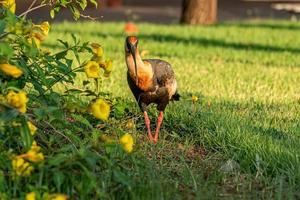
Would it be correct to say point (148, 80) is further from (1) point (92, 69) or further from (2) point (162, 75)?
(1) point (92, 69)

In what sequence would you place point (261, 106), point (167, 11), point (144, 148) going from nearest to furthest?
1. point (144, 148)
2. point (261, 106)
3. point (167, 11)

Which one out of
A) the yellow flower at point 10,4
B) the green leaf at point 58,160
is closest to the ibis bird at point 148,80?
the yellow flower at point 10,4

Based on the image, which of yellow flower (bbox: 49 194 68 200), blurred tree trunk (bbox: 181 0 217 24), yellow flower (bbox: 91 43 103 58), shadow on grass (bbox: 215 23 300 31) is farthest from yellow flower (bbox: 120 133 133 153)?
shadow on grass (bbox: 215 23 300 31)

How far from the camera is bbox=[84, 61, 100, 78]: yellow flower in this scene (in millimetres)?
4234

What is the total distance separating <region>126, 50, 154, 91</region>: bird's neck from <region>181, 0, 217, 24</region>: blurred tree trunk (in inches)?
461

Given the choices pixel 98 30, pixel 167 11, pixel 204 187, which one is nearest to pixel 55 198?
pixel 204 187

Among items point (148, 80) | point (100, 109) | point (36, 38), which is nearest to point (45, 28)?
point (36, 38)

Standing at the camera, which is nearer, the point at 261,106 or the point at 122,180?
the point at 122,180

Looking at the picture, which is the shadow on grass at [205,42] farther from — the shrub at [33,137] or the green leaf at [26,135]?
the green leaf at [26,135]

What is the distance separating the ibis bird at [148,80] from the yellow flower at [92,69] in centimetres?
53

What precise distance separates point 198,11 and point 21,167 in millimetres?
13404

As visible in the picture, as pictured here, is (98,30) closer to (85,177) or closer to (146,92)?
(146,92)

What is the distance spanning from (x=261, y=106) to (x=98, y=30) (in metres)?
9.23

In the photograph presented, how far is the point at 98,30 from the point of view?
15.5 m
